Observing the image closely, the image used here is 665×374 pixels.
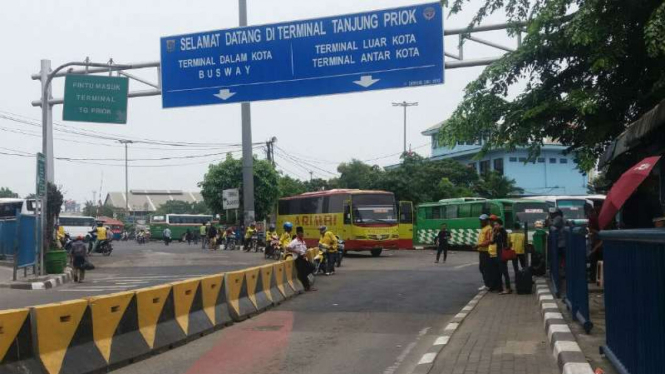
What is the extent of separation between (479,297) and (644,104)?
4962 millimetres

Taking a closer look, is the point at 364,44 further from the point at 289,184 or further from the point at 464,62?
the point at 289,184

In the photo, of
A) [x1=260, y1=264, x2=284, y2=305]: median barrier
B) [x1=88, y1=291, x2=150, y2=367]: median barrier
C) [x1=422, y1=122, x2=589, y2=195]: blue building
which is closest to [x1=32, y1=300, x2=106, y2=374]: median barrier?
[x1=88, y1=291, x2=150, y2=367]: median barrier

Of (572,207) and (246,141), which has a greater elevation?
(246,141)

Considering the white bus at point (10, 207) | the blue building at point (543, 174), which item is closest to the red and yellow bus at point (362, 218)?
the white bus at point (10, 207)

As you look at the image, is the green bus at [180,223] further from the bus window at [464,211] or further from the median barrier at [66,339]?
the median barrier at [66,339]

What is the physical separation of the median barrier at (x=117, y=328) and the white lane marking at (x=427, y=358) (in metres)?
3.19

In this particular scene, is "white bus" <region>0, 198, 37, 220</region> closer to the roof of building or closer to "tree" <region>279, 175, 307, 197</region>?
"tree" <region>279, 175, 307, 197</region>

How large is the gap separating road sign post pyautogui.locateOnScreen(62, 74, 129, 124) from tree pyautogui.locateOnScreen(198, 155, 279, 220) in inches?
1264

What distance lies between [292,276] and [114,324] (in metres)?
8.17

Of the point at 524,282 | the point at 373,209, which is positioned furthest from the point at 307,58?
the point at 373,209

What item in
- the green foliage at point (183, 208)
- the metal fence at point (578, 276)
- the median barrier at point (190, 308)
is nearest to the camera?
the metal fence at point (578, 276)

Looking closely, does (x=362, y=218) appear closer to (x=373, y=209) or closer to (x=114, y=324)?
(x=373, y=209)

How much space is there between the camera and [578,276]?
8.79 meters

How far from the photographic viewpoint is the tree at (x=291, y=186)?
63281 mm
